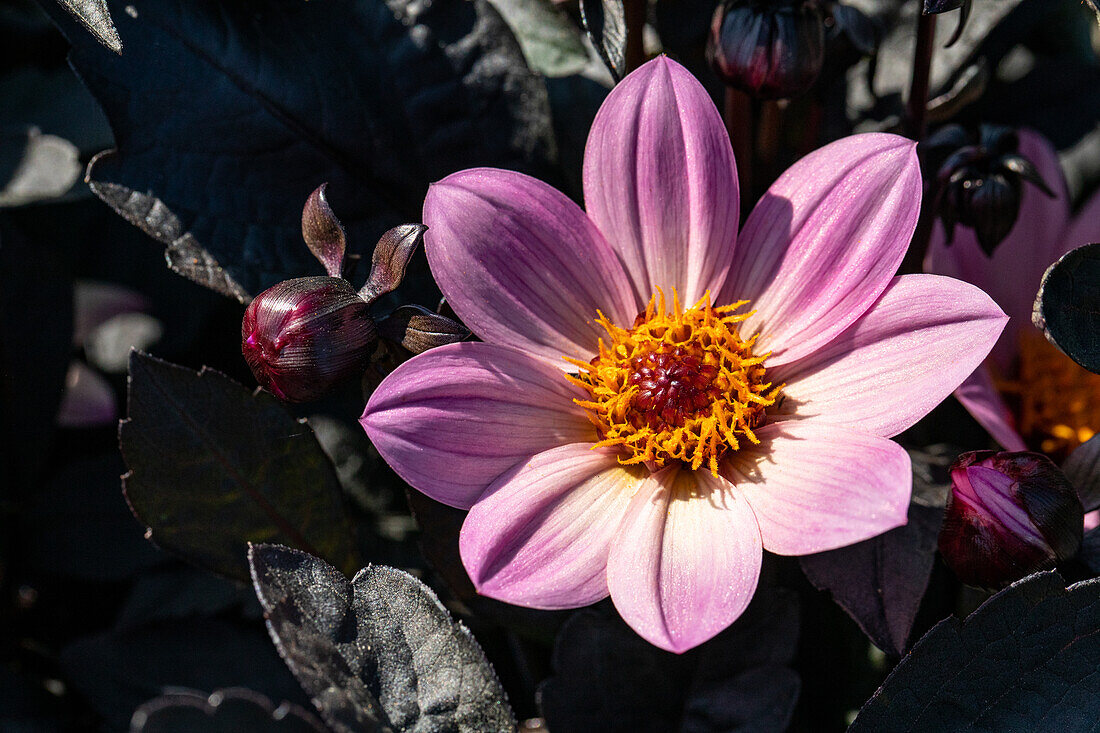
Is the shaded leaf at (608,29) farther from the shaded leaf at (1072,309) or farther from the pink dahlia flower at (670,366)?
the shaded leaf at (1072,309)

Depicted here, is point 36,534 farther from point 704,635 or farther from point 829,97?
point 829,97

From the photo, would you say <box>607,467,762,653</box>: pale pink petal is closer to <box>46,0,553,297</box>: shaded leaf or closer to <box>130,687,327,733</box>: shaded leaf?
<box>130,687,327,733</box>: shaded leaf

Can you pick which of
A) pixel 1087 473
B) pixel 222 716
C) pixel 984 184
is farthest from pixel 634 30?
pixel 222 716

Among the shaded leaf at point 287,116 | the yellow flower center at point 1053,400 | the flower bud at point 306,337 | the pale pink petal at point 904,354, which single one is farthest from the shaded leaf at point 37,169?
the yellow flower center at point 1053,400

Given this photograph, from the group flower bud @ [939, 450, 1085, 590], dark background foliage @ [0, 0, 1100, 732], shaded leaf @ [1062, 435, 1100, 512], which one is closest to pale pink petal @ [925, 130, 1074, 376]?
dark background foliage @ [0, 0, 1100, 732]

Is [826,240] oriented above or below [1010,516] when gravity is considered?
above

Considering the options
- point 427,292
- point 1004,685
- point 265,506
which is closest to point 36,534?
point 265,506

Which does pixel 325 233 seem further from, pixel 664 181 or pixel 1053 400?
pixel 1053 400
